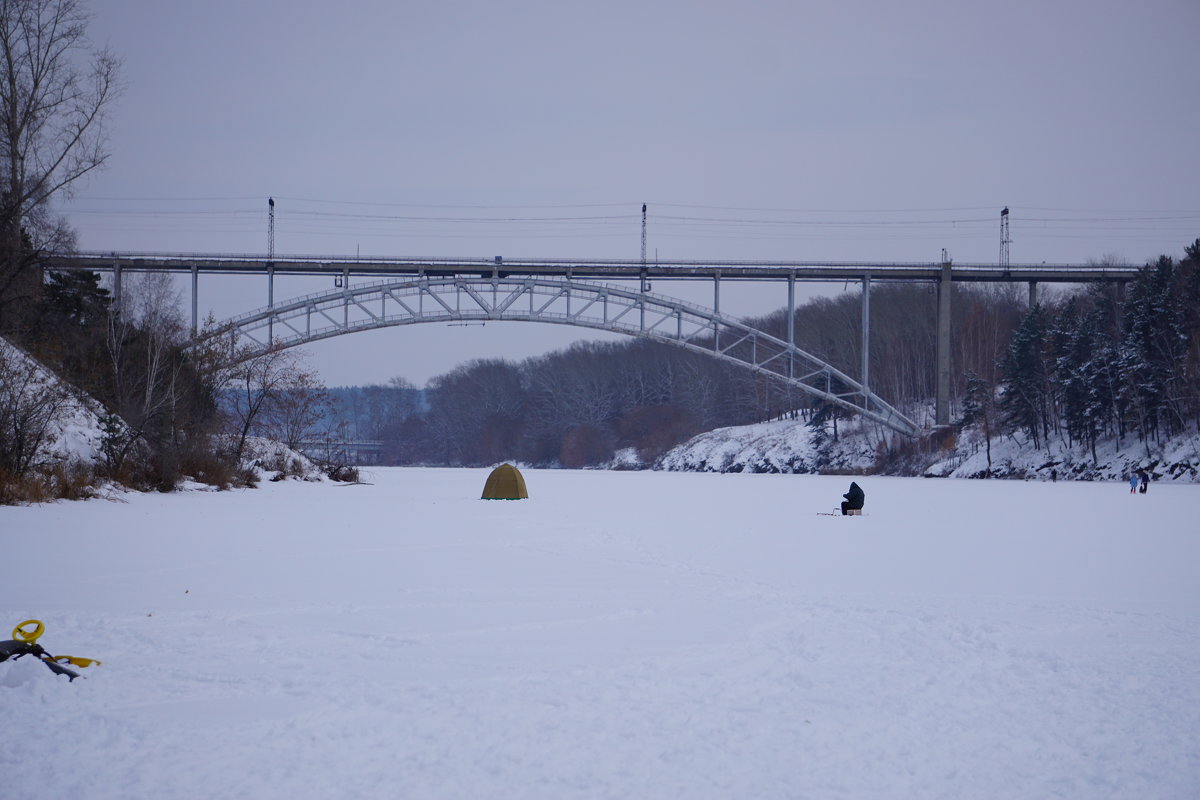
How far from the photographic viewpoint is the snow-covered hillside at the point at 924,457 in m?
37.6

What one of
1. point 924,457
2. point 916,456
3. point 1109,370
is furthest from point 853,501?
point 916,456

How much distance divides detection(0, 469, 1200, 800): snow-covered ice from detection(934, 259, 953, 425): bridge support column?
38.3m

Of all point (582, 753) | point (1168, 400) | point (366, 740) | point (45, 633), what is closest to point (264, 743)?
point (366, 740)

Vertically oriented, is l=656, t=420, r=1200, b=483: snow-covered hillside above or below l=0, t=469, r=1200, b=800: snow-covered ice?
above

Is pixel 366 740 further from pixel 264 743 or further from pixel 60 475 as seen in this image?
pixel 60 475

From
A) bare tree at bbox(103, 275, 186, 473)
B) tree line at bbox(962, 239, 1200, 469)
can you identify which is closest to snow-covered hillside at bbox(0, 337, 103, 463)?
bare tree at bbox(103, 275, 186, 473)

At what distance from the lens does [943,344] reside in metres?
47.3

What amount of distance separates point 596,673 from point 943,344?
45801mm

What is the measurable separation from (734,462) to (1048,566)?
54683 mm

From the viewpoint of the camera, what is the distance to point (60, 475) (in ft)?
55.0

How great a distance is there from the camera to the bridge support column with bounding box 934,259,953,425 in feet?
153

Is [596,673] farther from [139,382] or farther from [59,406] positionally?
[139,382]

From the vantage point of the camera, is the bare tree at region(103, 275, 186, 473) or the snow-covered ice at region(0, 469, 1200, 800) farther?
the bare tree at region(103, 275, 186, 473)

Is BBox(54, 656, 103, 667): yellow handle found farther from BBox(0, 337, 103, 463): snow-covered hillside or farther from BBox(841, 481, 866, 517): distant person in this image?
BBox(0, 337, 103, 463): snow-covered hillside
